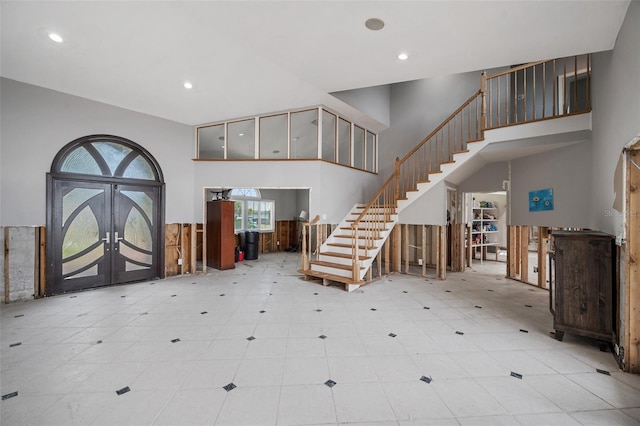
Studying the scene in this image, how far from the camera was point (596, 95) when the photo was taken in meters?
3.98

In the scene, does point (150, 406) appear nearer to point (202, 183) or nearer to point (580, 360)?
point (580, 360)

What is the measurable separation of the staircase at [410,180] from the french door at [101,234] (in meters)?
3.59

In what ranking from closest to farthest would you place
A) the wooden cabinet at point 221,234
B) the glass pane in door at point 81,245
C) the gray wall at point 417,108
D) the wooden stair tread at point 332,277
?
the glass pane in door at point 81,245
the wooden stair tread at point 332,277
the wooden cabinet at point 221,234
the gray wall at point 417,108

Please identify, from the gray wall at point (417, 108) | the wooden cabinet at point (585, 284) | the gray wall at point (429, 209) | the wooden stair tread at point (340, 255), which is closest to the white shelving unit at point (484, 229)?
the gray wall at point (429, 209)

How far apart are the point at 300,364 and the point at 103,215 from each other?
5.27 meters

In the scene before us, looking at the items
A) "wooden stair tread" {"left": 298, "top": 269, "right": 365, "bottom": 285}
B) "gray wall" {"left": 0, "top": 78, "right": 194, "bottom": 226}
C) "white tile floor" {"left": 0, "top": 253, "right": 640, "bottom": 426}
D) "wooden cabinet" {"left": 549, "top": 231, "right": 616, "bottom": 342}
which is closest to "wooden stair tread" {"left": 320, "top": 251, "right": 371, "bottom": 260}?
"wooden stair tread" {"left": 298, "top": 269, "right": 365, "bottom": 285}

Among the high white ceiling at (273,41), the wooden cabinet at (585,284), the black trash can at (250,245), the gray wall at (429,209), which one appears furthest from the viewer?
the black trash can at (250,245)

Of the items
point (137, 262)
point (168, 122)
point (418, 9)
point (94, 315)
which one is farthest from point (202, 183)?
point (418, 9)

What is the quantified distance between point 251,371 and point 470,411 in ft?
6.29

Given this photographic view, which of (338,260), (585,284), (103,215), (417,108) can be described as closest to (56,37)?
(103,215)

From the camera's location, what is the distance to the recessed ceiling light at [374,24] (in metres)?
3.12

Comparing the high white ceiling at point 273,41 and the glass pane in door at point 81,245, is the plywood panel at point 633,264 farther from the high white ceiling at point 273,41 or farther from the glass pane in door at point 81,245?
the glass pane in door at point 81,245

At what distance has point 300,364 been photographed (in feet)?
9.12

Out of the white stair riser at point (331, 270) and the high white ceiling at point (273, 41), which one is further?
the white stair riser at point (331, 270)
